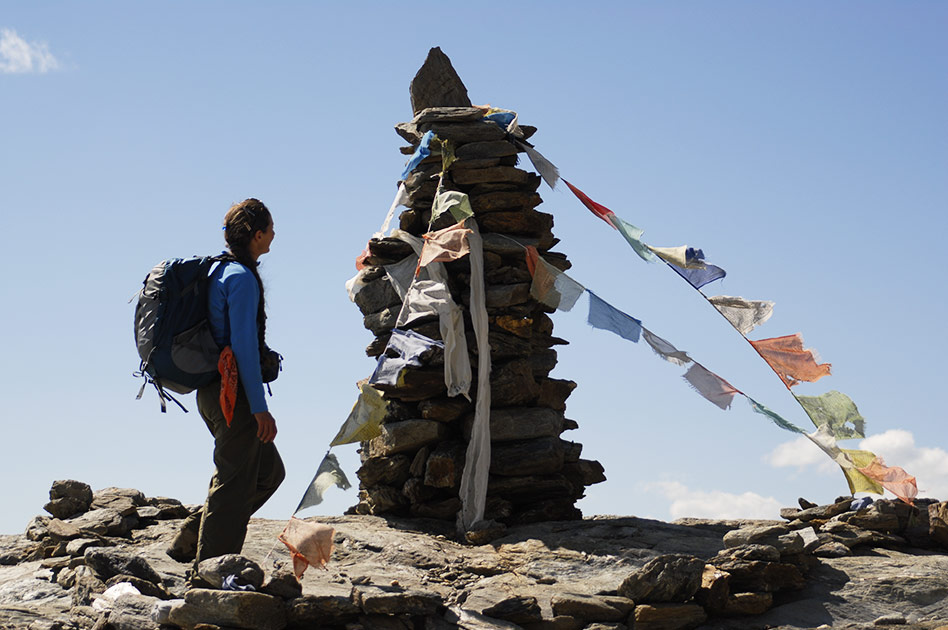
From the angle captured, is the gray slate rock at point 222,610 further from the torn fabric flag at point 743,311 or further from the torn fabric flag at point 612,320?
the torn fabric flag at point 743,311

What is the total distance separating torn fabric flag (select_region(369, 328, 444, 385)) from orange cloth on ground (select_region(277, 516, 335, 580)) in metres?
2.11

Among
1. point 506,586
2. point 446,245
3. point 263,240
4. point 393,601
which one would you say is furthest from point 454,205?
point 393,601

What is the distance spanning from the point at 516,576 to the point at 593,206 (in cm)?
417

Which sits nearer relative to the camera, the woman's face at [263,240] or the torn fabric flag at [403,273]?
the woman's face at [263,240]

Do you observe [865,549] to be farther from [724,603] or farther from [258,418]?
[258,418]

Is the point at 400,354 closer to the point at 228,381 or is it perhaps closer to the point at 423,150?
the point at 423,150

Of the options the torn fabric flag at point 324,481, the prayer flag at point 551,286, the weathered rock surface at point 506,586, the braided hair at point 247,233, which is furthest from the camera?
the prayer flag at point 551,286

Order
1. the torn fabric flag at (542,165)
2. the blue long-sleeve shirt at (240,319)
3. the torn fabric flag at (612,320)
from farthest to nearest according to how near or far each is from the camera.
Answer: the torn fabric flag at (542,165) → the torn fabric flag at (612,320) → the blue long-sleeve shirt at (240,319)

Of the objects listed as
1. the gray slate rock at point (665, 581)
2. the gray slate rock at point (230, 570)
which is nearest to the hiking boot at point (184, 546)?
the gray slate rock at point (230, 570)

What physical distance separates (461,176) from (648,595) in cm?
464

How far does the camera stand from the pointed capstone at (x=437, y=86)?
10648 mm

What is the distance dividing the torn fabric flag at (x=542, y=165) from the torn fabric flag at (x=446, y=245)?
117cm

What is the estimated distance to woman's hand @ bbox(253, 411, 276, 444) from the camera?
6113mm

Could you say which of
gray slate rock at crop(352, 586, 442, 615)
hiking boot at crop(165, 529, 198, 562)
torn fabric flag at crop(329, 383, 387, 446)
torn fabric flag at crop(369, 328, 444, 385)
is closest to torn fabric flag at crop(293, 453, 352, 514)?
torn fabric flag at crop(329, 383, 387, 446)
